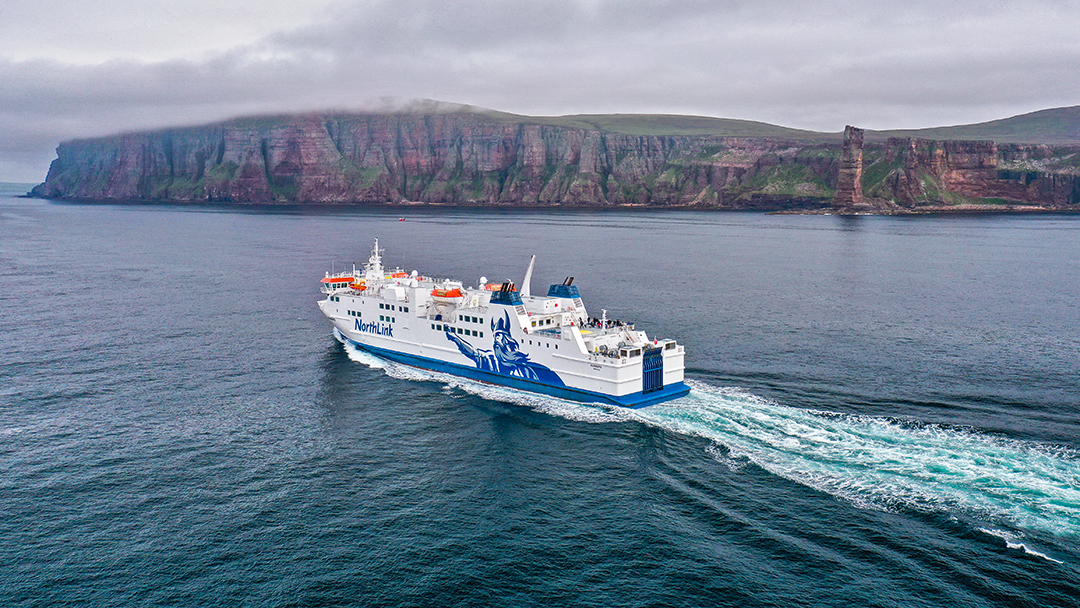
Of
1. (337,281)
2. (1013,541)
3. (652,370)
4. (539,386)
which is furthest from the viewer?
(337,281)

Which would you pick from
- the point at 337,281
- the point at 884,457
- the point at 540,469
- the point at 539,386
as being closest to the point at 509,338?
the point at 539,386

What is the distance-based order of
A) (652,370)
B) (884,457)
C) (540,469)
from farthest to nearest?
(652,370), (540,469), (884,457)

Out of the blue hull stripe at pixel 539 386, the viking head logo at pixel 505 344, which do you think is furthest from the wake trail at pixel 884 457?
the viking head logo at pixel 505 344

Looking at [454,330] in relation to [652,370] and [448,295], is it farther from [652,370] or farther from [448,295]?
[652,370]

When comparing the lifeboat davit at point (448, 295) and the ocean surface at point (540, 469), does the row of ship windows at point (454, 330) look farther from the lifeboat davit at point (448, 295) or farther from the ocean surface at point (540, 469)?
the ocean surface at point (540, 469)

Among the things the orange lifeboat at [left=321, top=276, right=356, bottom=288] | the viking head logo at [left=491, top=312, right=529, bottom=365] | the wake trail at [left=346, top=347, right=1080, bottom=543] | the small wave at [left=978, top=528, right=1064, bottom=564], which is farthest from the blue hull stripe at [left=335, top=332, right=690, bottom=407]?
the small wave at [left=978, top=528, right=1064, bottom=564]

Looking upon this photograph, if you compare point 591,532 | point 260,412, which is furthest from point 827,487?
point 260,412
